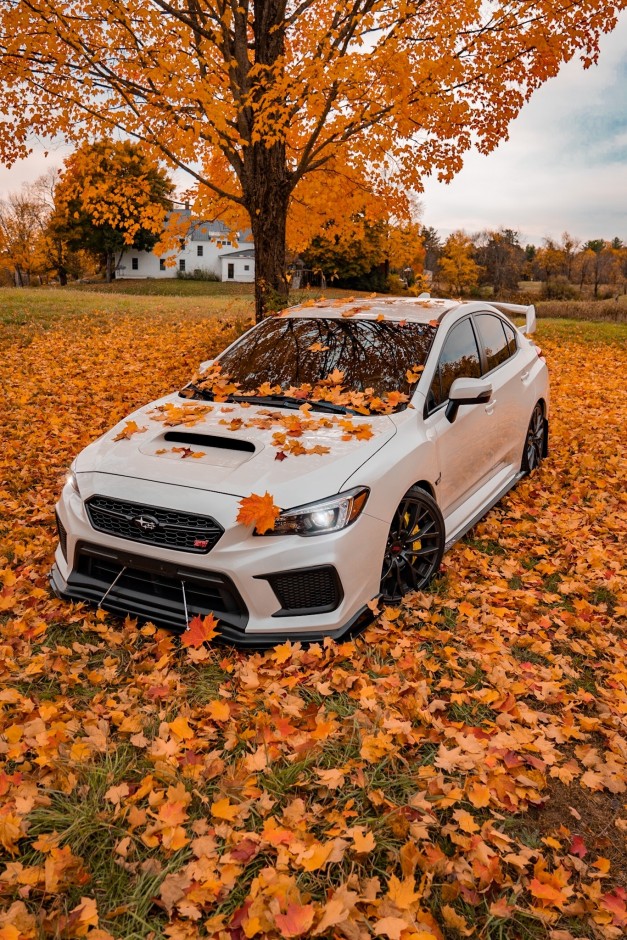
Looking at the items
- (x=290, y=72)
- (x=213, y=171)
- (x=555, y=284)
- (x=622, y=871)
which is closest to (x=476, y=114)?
(x=290, y=72)

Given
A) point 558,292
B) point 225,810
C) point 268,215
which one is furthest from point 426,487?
point 558,292

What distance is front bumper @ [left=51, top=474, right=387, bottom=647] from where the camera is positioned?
2.95 meters

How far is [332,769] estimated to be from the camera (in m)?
2.51

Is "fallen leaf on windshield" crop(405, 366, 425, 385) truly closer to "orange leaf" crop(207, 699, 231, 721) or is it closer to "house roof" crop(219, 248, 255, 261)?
"orange leaf" crop(207, 699, 231, 721)

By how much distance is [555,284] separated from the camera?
48531mm

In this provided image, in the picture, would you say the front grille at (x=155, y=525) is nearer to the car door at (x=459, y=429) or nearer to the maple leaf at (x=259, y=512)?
the maple leaf at (x=259, y=512)

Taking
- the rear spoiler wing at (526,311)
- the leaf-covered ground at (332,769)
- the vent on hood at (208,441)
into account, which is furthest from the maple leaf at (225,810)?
the rear spoiler wing at (526,311)

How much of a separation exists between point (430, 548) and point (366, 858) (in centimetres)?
194

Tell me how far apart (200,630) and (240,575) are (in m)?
0.36

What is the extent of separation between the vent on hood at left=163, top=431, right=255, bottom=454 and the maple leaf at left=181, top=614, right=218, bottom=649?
88cm

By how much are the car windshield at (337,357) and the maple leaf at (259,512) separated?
3.99 ft

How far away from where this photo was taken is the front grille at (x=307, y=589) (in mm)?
2973

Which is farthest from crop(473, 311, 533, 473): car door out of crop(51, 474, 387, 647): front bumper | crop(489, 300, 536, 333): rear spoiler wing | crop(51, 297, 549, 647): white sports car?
crop(51, 474, 387, 647): front bumper

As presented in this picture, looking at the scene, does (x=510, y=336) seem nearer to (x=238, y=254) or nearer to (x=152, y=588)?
(x=152, y=588)
